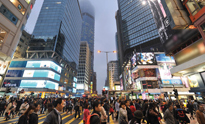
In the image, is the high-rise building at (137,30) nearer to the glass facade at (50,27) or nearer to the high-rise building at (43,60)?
the glass facade at (50,27)

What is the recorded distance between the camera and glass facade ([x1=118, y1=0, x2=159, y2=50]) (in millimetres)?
69188

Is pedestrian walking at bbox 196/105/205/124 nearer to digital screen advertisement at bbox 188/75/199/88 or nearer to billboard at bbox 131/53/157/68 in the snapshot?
digital screen advertisement at bbox 188/75/199/88

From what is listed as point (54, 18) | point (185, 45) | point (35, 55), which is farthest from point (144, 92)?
point (54, 18)

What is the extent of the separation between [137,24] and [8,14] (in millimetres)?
77823

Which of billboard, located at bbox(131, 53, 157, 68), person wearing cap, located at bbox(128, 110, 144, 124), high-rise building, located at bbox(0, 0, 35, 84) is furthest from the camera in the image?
billboard, located at bbox(131, 53, 157, 68)

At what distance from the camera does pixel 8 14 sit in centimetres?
1591

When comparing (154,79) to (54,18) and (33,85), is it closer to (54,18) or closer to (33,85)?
(33,85)

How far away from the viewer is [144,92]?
37969 mm

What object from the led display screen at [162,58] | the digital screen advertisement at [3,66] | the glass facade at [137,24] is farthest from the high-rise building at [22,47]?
the glass facade at [137,24]

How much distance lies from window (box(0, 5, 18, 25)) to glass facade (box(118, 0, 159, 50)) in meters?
70.8

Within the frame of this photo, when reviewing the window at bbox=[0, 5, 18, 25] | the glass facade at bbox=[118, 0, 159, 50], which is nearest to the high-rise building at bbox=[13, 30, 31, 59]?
the window at bbox=[0, 5, 18, 25]

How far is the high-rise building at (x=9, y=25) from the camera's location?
593 inches

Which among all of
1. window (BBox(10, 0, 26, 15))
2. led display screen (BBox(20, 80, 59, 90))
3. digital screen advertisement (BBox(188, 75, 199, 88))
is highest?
window (BBox(10, 0, 26, 15))

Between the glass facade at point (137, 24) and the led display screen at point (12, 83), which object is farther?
the glass facade at point (137, 24)
